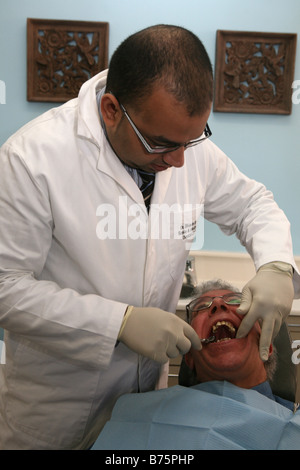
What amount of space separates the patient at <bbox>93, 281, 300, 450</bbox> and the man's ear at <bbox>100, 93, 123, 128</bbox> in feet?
2.14

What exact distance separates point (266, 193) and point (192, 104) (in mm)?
653

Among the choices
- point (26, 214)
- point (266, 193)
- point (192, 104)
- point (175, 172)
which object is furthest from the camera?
point (266, 193)

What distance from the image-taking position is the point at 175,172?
1.45 metres

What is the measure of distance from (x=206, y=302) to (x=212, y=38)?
4.61 feet

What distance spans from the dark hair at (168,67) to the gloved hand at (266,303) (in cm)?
54

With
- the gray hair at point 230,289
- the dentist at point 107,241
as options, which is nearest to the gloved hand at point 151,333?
the dentist at point 107,241

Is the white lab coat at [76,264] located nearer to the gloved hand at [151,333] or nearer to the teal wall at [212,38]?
the gloved hand at [151,333]

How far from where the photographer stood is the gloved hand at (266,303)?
4.35 feet

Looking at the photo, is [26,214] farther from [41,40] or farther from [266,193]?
[41,40]

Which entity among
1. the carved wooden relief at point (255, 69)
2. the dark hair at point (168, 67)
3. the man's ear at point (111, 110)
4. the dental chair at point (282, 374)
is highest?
the carved wooden relief at point (255, 69)

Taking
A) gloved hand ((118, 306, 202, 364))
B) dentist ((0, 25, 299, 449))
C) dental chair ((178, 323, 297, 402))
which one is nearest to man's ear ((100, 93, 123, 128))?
dentist ((0, 25, 299, 449))

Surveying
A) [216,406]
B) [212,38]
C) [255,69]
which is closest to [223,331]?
[216,406]

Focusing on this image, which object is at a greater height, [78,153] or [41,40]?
[41,40]
